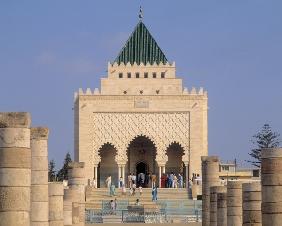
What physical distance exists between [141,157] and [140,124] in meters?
2.41

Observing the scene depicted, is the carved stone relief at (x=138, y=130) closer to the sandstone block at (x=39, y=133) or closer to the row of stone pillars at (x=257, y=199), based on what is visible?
Result: the row of stone pillars at (x=257, y=199)

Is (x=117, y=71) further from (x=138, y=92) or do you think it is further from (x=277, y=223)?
(x=277, y=223)

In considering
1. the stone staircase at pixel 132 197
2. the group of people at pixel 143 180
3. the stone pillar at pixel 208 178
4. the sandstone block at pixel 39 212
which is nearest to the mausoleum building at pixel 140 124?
the group of people at pixel 143 180

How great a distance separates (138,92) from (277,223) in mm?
34161

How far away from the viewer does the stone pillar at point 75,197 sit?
60.9ft

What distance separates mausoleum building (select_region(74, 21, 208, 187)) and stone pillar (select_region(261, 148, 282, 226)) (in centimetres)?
3259

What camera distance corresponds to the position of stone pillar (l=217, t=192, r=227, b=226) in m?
17.7

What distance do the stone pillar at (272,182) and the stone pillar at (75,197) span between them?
26.1ft

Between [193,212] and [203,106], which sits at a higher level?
[203,106]

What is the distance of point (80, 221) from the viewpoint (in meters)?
22.1

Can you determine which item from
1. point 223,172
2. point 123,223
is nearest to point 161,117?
point 223,172

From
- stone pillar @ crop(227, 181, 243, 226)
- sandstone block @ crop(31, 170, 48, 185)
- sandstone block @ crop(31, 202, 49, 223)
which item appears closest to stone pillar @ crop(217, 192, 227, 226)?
stone pillar @ crop(227, 181, 243, 226)

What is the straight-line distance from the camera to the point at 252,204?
515 inches

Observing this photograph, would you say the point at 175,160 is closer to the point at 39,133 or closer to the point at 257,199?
the point at 257,199
